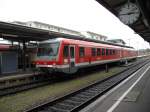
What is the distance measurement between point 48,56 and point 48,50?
52cm

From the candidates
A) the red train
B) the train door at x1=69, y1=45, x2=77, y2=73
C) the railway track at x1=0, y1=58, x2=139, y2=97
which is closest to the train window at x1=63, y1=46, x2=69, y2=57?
the red train

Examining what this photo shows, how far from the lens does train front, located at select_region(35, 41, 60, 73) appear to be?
50.8 ft

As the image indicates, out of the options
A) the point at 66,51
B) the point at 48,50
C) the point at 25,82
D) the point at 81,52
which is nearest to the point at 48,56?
the point at 48,50

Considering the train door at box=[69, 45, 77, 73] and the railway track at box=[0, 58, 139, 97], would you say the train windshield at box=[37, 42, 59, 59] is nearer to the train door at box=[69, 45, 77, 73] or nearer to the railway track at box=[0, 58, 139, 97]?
the train door at box=[69, 45, 77, 73]

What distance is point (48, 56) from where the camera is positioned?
52.5 ft

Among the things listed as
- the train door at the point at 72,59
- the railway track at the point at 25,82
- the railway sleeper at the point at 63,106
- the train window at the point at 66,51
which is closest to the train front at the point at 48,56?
the train window at the point at 66,51

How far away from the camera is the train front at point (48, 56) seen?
15.5 m

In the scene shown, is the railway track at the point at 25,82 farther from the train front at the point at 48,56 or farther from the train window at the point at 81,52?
the train window at the point at 81,52

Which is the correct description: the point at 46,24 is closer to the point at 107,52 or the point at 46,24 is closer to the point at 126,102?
the point at 107,52

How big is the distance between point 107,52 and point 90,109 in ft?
58.1

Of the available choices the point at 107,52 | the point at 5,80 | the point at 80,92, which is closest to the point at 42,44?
the point at 5,80

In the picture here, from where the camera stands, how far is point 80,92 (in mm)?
12031

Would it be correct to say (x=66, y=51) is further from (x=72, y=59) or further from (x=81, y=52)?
(x=81, y=52)

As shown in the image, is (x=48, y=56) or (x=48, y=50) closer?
(x=48, y=56)
